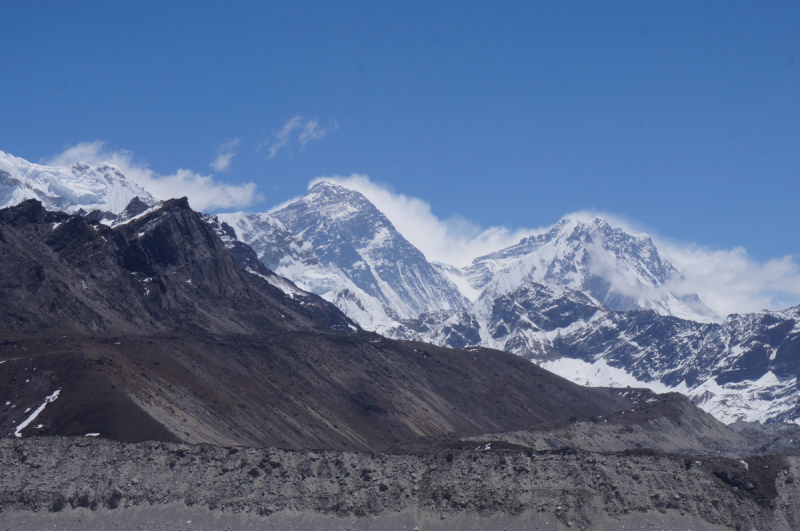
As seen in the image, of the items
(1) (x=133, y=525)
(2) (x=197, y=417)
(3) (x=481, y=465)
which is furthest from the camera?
(2) (x=197, y=417)

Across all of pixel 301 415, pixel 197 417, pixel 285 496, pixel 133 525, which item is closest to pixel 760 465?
pixel 285 496

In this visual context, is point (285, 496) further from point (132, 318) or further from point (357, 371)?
point (132, 318)

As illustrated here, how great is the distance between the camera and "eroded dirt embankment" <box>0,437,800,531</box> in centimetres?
6244

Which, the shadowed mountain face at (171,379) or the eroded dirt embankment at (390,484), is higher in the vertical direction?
the shadowed mountain face at (171,379)

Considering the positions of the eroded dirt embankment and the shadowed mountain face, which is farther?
the shadowed mountain face

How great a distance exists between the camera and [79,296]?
17588 cm

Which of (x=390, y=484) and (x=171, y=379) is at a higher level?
(x=171, y=379)

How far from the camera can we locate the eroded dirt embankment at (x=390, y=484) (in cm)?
6244

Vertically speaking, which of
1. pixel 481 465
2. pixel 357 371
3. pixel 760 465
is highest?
pixel 357 371

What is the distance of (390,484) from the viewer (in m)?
64.8

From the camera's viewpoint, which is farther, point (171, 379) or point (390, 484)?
point (171, 379)

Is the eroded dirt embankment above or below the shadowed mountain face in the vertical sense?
below

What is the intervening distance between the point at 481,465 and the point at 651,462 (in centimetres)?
1380

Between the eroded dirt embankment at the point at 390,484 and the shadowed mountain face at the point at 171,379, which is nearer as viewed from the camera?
the eroded dirt embankment at the point at 390,484
